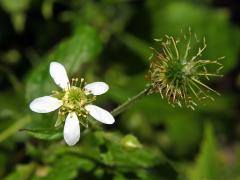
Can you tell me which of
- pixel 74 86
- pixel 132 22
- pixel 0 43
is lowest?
pixel 74 86

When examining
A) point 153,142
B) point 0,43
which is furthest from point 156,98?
point 0,43

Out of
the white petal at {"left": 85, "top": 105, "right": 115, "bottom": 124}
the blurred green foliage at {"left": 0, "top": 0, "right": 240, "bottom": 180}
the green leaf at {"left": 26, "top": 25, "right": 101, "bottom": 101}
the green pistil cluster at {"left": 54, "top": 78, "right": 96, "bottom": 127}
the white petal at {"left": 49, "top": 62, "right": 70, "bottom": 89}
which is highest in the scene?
the blurred green foliage at {"left": 0, "top": 0, "right": 240, "bottom": 180}

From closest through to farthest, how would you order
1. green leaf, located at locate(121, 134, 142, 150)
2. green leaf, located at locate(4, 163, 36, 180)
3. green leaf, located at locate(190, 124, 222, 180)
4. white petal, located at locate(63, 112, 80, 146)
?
white petal, located at locate(63, 112, 80, 146)
green leaf, located at locate(121, 134, 142, 150)
green leaf, located at locate(4, 163, 36, 180)
green leaf, located at locate(190, 124, 222, 180)

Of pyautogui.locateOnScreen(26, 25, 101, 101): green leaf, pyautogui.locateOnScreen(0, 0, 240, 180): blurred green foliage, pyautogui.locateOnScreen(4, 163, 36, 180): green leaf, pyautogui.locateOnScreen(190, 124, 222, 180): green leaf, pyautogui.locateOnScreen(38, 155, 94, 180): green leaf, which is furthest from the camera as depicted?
pyautogui.locateOnScreen(0, 0, 240, 180): blurred green foliage

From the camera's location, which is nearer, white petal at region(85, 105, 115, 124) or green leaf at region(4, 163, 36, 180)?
white petal at region(85, 105, 115, 124)

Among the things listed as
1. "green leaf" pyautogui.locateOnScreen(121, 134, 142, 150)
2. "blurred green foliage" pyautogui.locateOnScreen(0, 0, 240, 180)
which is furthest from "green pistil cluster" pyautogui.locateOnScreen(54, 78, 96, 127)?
"blurred green foliage" pyautogui.locateOnScreen(0, 0, 240, 180)

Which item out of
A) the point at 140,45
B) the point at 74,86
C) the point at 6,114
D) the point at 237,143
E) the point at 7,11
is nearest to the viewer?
the point at 74,86

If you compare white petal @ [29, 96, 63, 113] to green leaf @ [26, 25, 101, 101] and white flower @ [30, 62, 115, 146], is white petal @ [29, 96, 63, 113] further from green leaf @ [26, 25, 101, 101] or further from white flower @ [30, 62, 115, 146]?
green leaf @ [26, 25, 101, 101]

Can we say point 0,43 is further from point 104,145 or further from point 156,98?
point 104,145

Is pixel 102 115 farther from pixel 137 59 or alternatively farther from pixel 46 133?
pixel 137 59
